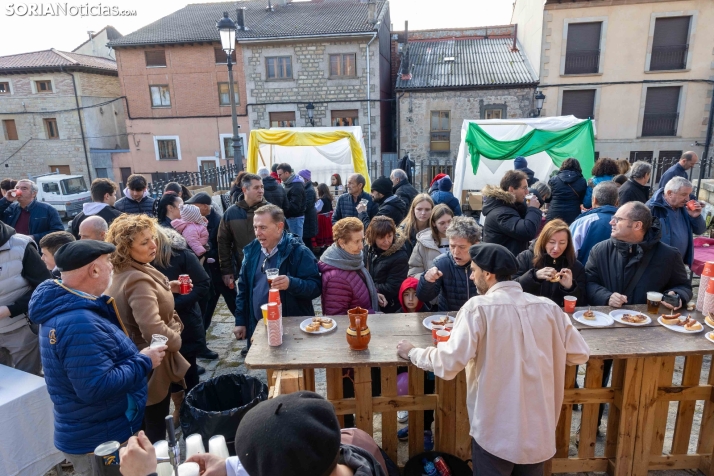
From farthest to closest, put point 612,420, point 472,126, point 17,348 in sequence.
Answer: point 472,126, point 17,348, point 612,420

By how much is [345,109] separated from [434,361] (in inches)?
797

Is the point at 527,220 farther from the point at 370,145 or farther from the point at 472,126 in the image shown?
the point at 370,145

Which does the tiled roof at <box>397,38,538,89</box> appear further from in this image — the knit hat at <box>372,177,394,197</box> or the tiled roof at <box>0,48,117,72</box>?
the tiled roof at <box>0,48,117,72</box>

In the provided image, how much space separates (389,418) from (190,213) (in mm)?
3154

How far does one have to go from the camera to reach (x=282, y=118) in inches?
864

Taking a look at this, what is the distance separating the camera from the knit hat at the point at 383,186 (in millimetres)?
6121

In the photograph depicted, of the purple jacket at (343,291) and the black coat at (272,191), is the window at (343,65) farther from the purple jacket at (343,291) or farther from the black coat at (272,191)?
the purple jacket at (343,291)

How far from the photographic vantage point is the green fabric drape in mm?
9133

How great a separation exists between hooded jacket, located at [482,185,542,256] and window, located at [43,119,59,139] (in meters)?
29.0

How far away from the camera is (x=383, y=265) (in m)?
3.83

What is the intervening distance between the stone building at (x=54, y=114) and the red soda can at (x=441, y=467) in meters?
28.2

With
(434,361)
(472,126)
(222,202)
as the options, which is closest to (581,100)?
(472,126)

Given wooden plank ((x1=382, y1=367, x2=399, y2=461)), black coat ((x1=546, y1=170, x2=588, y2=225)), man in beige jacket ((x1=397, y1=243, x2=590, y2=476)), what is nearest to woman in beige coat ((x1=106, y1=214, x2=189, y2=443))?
wooden plank ((x1=382, y1=367, x2=399, y2=461))

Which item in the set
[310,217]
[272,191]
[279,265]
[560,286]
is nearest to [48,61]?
[310,217]
